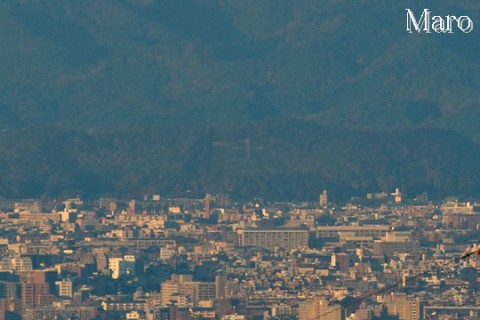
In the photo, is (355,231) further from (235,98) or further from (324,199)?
(235,98)

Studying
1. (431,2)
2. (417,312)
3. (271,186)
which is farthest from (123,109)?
(417,312)

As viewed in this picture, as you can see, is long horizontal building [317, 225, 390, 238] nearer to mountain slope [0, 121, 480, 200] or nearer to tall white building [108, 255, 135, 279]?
tall white building [108, 255, 135, 279]

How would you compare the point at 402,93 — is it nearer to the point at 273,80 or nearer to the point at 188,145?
the point at 273,80

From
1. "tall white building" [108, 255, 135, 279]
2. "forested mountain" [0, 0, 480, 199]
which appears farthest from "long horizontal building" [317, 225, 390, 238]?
"forested mountain" [0, 0, 480, 199]

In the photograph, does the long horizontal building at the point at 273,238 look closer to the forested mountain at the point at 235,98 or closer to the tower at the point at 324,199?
the tower at the point at 324,199

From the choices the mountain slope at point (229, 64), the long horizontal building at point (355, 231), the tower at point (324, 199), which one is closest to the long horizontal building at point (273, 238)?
the long horizontal building at point (355, 231)

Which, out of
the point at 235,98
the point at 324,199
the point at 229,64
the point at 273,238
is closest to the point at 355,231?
the point at 273,238

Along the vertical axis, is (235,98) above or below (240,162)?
above
